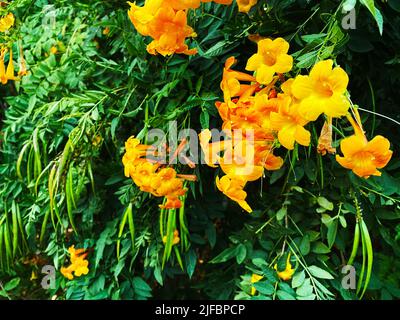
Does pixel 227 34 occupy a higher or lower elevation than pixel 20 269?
higher

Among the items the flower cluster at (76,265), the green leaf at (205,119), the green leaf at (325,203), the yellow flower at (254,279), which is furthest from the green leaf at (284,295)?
the flower cluster at (76,265)

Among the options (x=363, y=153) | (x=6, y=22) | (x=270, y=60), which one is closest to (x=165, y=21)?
(x=270, y=60)

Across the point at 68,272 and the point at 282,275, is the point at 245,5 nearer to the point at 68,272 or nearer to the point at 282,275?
the point at 282,275

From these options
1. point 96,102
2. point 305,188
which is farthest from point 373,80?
point 96,102

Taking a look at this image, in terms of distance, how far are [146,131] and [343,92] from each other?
2.21 feet

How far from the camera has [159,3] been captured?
3.46 feet

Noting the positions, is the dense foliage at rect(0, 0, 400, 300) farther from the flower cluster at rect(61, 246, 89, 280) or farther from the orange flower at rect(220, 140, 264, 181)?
the orange flower at rect(220, 140, 264, 181)

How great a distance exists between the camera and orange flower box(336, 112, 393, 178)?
38.3 inches

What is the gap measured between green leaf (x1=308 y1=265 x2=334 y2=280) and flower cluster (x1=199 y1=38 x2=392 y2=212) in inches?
15.7

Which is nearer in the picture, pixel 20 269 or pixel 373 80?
pixel 373 80

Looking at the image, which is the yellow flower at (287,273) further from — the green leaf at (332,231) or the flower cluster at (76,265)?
the flower cluster at (76,265)

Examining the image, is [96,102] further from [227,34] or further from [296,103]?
[296,103]

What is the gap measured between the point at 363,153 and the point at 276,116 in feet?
0.60

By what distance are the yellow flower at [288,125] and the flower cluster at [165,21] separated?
11.3 inches
